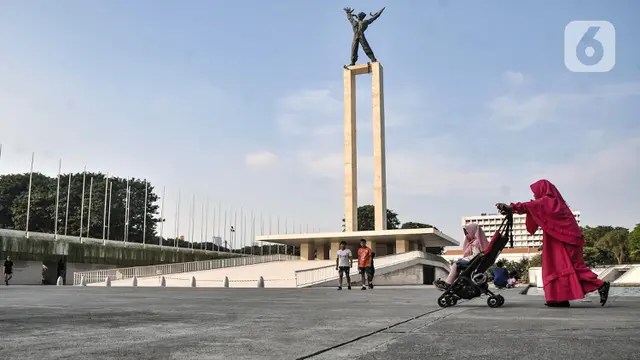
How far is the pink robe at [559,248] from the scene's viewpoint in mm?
7625

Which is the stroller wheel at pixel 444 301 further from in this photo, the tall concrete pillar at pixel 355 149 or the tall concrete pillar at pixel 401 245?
the tall concrete pillar at pixel 401 245

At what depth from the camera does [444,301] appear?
7617 mm

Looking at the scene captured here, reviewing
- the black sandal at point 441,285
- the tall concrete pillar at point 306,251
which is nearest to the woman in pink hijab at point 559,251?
the black sandal at point 441,285

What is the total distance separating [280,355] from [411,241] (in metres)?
52.6

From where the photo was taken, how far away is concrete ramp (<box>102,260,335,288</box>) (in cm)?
2997

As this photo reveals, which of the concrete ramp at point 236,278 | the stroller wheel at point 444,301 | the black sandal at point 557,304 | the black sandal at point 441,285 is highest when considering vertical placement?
the black sandal at point 441,285

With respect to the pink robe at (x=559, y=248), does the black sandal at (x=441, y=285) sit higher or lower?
lower

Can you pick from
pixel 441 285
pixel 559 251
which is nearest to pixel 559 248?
pixel 559 251

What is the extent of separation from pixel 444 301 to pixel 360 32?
4914 centimetres

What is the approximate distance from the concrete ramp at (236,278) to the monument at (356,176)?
29.2 ft

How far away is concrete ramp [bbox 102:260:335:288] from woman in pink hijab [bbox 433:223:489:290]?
2036 cm

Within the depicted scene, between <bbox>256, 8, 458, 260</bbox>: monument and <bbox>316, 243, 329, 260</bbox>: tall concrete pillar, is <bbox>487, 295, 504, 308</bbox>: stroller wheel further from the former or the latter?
<bbox>316, 243, 329, 260</bbox>: tall concrete pillar

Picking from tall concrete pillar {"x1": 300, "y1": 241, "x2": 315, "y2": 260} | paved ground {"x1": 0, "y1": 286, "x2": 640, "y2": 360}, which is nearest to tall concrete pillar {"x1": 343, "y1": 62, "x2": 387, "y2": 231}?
tall concrete pillar {"x1": 300, "y1": 241, "x2": 315, "y2": 260}

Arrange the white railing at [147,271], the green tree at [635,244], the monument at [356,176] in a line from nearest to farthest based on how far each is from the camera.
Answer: the white railing at [147,271], the monument at [356,176], the green tree at [635,244]
